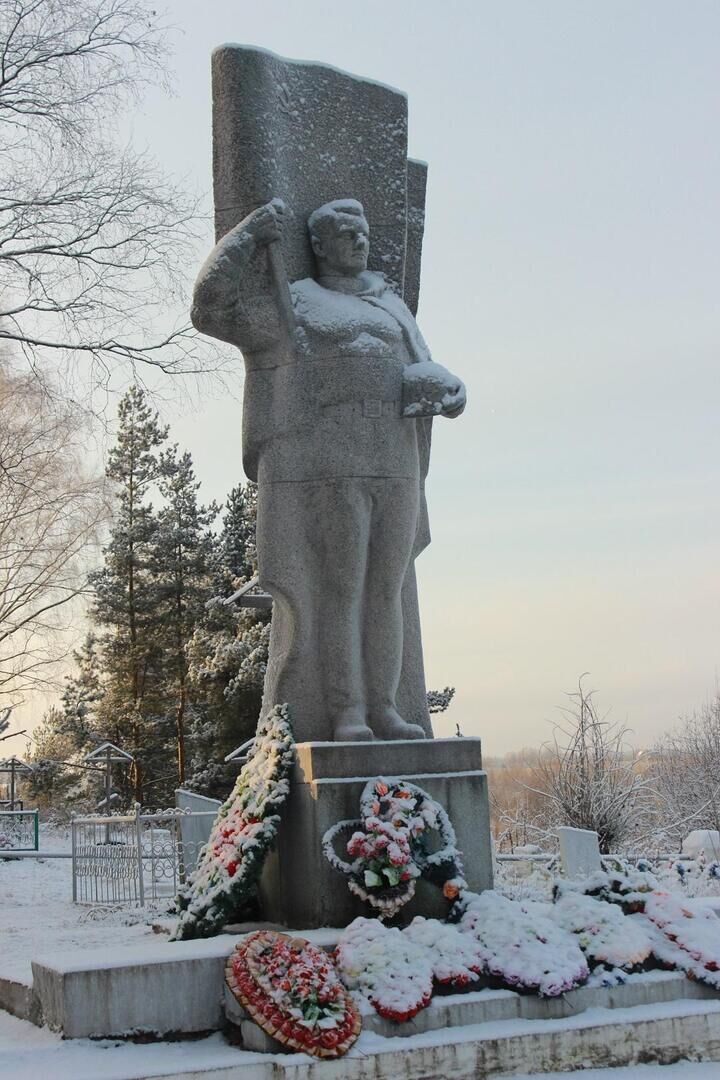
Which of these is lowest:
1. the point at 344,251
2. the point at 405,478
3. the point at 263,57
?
the point at 405,478

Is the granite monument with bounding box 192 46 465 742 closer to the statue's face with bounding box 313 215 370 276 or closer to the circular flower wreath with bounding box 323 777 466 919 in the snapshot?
the statue's face with bounding box 313 215 370 276

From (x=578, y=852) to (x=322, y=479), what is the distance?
539 centimetres

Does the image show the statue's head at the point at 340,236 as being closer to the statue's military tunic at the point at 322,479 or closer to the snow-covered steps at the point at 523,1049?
the statue's military tunic at the point at 322,479

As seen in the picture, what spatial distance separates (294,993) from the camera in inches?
172

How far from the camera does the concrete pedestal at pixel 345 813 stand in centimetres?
543

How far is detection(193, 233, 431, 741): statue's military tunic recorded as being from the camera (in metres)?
6.20

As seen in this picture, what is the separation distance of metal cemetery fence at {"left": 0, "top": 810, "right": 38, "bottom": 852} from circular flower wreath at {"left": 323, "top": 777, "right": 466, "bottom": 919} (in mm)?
19460

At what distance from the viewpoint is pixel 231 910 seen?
5.53 meters

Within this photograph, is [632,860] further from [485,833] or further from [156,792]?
[156,792]

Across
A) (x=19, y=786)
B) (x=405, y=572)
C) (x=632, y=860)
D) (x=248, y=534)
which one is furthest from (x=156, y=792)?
(x=405, y=572)

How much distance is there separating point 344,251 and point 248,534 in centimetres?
2615

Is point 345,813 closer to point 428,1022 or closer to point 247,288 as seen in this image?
point 428,1022

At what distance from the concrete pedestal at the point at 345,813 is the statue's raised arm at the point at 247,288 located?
2257 millimetres

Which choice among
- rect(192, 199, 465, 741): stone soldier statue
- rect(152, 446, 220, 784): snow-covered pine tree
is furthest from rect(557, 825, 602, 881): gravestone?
rect(152, 446, 220, 784): snow-covered pine tree
